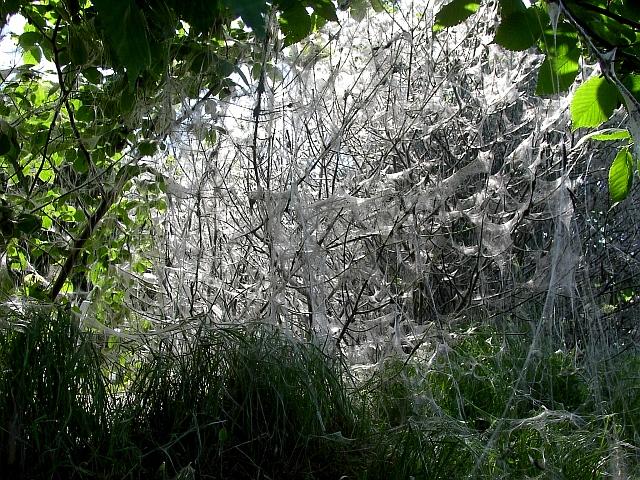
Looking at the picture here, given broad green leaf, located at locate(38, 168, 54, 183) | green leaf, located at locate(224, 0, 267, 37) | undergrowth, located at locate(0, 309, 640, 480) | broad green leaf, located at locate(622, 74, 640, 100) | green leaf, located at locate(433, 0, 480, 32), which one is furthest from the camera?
broad green leaf, located at locate(38, 168, 54, 183)

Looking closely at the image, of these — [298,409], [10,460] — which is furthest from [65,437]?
[298,409]

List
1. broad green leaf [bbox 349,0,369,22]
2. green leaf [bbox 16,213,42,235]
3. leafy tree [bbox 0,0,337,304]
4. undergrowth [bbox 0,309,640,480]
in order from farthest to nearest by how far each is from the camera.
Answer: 1. broad green leaf [bbox 349,0,369,22]
2. leafy tree [bbox 0,0,337,304]
3. green leaf [bbox 16,213,42,235]
4. undergrowth [bbox 0,309,640,480]

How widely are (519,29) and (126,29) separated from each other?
66cm

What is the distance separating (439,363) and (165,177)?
53.4 inches

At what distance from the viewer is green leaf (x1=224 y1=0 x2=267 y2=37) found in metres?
0.69

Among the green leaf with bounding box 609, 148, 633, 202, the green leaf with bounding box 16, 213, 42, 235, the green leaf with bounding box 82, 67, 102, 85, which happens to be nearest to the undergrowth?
the green leaf with bounding box 16, 213, 42, 235

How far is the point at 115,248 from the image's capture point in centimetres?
314

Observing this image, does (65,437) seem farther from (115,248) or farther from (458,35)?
(458,35)

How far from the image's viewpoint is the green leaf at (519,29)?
3.92ft

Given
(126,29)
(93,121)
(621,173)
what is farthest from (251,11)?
(93,121)

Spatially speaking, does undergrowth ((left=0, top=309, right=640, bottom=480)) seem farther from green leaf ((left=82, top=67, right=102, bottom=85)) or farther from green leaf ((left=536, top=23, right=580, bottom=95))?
green leaf ((left=536, top=23, right=580, bottom=95))

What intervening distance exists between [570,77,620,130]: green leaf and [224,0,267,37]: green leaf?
734mm

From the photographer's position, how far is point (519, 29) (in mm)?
1202

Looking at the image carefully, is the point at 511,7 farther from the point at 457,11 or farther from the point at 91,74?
the point at 91,74
